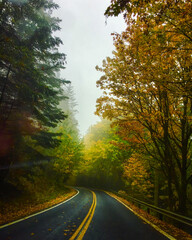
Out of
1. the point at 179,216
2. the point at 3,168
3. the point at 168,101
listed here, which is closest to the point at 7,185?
the point at 3,168

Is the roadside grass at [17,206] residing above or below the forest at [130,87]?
below

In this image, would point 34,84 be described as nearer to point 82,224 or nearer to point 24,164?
point 24,164

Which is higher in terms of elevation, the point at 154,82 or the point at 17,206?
the point at 154,82

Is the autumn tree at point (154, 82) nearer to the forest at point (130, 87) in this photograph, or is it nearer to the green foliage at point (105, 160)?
the forest at point (130, 87)

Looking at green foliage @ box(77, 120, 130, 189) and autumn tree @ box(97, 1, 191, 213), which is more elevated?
autumn tree @ box(97, 1, 191, 213)

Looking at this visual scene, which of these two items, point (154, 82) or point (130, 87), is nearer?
point (154, 82)

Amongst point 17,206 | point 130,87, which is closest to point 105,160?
point 17,206

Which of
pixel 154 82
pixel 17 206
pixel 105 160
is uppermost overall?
pixel 154 82

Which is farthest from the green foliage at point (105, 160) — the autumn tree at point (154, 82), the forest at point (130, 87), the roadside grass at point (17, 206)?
the roadside grass at point (17, 206)

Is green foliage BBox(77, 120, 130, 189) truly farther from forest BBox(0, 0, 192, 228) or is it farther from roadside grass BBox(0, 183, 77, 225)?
roadside grass BBox(0, 183, 77, 225)

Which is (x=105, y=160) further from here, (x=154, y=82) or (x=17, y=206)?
(x=154, y=82)

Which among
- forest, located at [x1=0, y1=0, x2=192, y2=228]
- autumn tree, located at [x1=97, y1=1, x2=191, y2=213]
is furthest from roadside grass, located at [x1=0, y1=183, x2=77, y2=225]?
autumn tree, located at [x1=97, y1=1, x2=191, y2=213]

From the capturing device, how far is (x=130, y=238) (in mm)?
5090

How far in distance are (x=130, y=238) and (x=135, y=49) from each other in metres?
7.64
